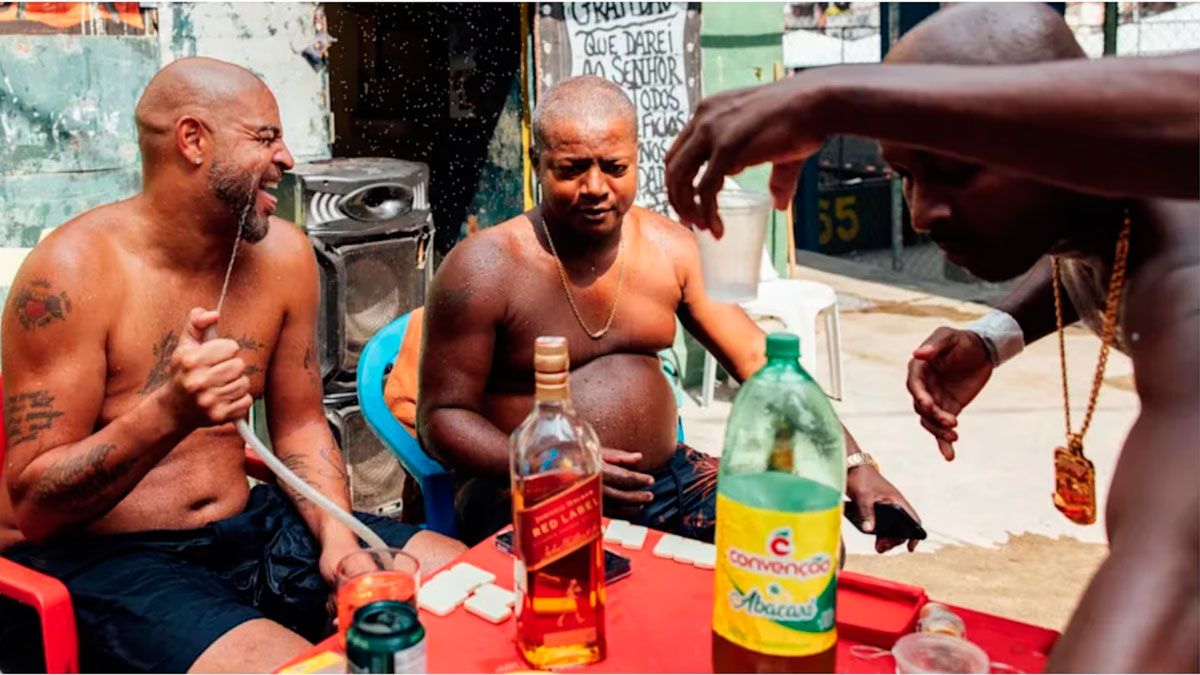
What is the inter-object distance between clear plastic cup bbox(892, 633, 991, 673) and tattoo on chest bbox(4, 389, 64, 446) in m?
1.80

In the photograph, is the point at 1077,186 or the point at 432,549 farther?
the point at 432,549

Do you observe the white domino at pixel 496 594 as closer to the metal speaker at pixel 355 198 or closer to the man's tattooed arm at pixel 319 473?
the man's tattooed arm at pixel 319 473

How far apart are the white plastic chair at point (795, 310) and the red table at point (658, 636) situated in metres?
4.06

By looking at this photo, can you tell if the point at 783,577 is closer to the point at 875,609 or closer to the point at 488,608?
the point at 875,609

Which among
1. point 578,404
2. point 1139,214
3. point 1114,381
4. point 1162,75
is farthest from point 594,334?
point 1114,381

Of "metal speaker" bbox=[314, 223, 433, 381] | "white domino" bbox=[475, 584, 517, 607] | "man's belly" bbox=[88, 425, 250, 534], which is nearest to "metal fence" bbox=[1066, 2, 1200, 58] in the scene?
"metal speaker" bbox=[314, 223, 433, 381]

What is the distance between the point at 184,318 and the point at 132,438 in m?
0.45

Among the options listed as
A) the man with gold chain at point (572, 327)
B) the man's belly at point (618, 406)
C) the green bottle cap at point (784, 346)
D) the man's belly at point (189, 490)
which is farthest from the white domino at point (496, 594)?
the man's belly at point (189, 490)

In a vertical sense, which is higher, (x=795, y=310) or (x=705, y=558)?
(x=705, y=558)

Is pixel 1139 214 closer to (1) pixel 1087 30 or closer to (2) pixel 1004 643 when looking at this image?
(2) pixel 1004 643

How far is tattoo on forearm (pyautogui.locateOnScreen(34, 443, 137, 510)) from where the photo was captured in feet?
7.58

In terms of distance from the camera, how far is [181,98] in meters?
2.64

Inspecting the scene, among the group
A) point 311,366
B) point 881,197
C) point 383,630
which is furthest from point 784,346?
point 881,197

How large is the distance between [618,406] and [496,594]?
1.00 meters
